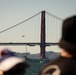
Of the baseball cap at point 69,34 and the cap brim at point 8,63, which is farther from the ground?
the baseball cap at point 69,34

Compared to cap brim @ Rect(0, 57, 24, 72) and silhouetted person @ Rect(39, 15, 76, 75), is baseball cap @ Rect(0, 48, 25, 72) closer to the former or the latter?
cap brim @ Rect(0, 57, 24, 72)

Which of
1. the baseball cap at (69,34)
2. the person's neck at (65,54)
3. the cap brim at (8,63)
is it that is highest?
the baseball cap at (69,34)

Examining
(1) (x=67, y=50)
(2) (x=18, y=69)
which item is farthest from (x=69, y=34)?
(2) (x=18, y=69)

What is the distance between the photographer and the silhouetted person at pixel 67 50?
2010 mm

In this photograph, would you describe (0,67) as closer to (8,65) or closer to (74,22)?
(8,65)

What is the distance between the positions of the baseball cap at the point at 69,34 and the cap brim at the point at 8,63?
0.87 ft

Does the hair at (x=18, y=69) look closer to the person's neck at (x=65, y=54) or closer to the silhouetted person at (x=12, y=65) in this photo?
Result: the silhouetted person at (x=12, y=65)

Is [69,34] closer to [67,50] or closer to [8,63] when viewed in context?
[67,50]

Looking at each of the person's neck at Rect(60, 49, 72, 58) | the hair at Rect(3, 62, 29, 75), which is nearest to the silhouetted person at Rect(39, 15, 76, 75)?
the person's neck at Rect(60, 49, 72, 58)

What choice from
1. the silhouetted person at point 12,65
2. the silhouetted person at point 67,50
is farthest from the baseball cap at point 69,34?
the silhouetted person at point 12,65

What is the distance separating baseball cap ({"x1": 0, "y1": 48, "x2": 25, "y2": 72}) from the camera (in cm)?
188

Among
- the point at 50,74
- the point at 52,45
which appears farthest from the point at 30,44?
the point at 50,74

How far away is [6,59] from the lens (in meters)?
1.92

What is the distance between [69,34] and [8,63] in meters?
0.35
